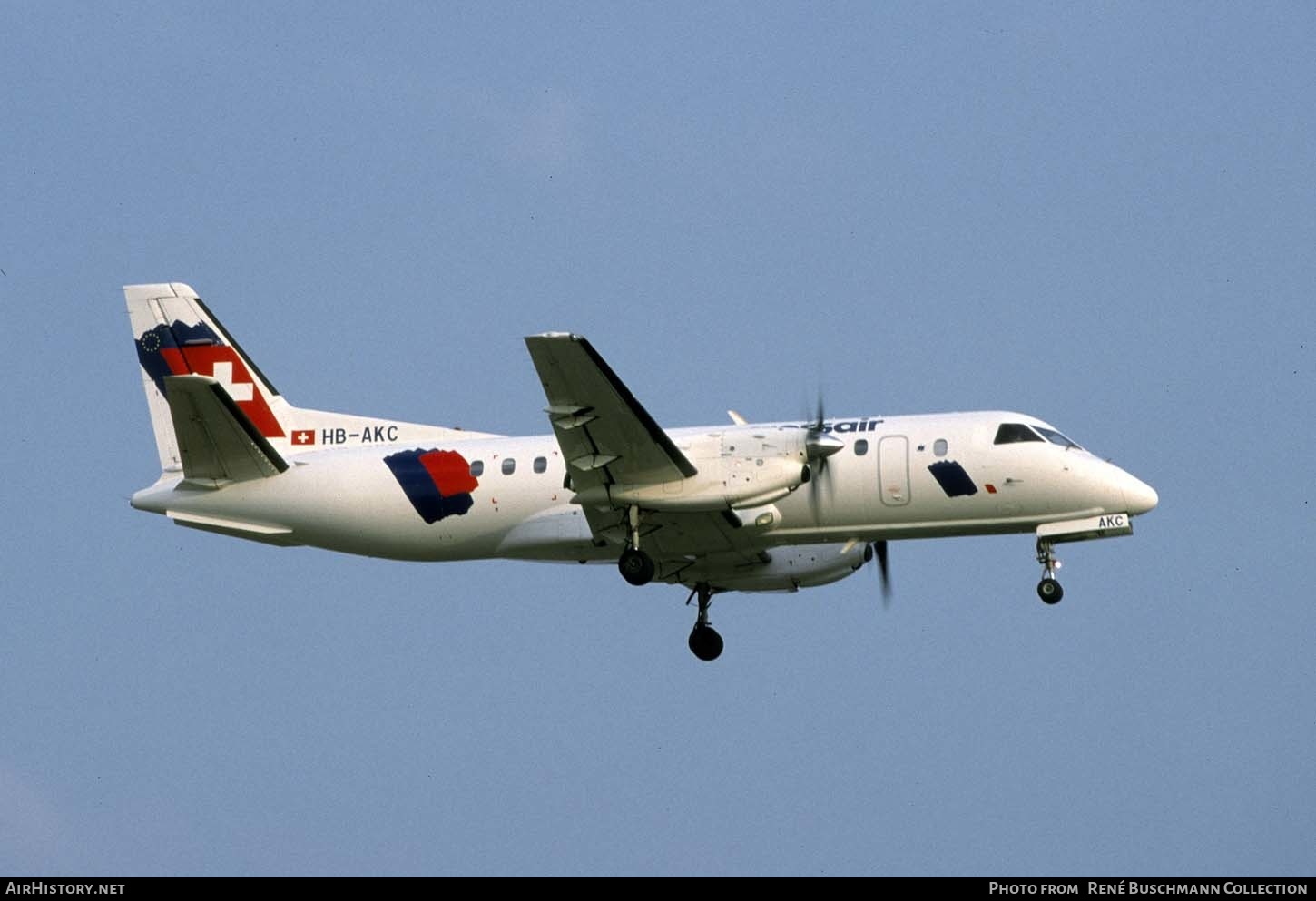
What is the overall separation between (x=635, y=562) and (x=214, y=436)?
6204 mm

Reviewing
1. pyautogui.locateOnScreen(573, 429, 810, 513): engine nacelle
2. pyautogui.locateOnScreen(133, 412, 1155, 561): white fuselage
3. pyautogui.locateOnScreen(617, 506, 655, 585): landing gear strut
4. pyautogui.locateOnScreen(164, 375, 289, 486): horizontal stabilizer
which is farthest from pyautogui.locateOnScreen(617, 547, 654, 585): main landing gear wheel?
pyautogui.locateOnScreen(164, 375, 289, 486): horizontal stabilizer

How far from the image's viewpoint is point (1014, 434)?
2575 cm

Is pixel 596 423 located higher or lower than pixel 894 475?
higher

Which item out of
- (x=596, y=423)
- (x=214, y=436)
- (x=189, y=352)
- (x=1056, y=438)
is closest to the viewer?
(x=596, y=423)

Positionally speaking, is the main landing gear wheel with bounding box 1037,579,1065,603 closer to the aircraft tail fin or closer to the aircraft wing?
the aircraft wing

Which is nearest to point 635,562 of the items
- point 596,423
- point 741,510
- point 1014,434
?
point 741,510

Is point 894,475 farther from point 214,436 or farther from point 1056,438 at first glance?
point 214,436

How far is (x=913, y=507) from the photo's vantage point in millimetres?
25578

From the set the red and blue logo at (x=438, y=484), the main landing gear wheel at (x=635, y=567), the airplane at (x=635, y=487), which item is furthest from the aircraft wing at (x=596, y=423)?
the red and blue logo at (x=438, y=484)

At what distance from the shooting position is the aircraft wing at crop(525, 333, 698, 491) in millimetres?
23812
